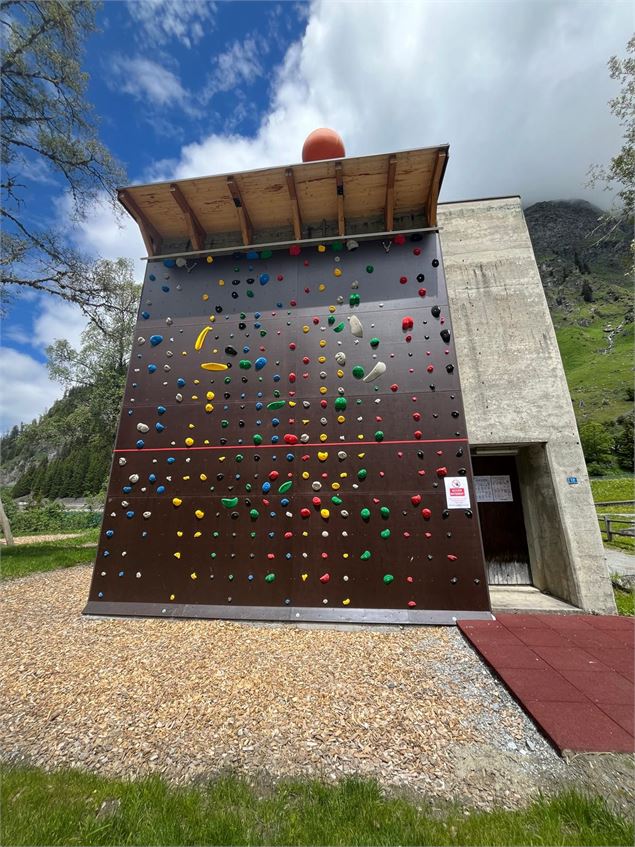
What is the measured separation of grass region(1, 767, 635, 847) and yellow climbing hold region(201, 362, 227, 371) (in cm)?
494

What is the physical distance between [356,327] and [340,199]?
2182 millimetres

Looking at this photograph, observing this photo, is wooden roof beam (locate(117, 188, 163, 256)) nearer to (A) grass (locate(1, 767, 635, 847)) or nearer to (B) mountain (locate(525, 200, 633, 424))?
(A) grass (locate(1, 767, 635, 847))

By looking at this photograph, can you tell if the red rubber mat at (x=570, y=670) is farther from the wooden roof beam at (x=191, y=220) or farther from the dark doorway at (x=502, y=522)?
the wooden roof beam at (x=191, y=220)

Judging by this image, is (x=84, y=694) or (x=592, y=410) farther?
(x=592, y=410)

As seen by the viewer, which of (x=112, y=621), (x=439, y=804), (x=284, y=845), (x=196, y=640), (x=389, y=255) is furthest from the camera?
(x=389, y=255)

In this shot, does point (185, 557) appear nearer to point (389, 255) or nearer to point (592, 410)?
point (389, 255)

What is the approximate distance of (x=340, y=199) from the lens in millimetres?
6051

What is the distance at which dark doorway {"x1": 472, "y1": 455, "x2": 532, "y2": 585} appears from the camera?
7.03 metres

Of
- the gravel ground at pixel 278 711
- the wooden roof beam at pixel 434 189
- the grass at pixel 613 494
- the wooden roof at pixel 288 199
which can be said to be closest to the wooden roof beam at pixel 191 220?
the wooden roof at pixel 288 199

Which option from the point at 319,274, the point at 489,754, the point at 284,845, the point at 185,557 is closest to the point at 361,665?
the point at 489,754

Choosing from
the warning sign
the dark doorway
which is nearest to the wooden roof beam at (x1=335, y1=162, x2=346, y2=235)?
the warning sign

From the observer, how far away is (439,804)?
2.06m

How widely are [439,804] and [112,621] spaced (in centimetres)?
472

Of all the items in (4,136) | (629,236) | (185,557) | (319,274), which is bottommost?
(185,557)
